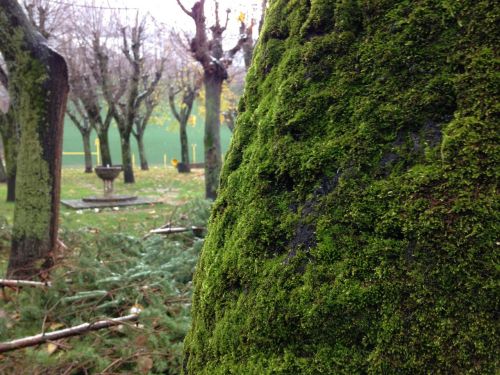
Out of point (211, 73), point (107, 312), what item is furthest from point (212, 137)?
point (107, 312)

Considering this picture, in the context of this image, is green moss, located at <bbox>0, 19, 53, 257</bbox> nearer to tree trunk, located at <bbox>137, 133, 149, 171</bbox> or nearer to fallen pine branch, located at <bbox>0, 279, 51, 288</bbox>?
fallen pine branch, located at <bbox>0, 279, 51, 288</bbox>

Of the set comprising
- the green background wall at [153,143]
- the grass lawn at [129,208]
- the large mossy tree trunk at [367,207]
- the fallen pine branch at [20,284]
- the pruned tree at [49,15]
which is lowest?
the grass lawn at [129,208]

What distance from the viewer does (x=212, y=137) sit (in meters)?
12.5

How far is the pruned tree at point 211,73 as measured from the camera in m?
12.0

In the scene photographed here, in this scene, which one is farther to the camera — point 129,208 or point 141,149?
point 141,149

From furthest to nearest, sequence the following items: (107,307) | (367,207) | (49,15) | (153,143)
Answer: (153,143) → (49,15) → (107,307) → (367,207)

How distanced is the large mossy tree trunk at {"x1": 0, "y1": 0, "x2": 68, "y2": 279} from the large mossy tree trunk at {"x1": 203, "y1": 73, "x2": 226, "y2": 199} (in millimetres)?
6477

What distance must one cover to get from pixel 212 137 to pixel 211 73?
5.76 ft

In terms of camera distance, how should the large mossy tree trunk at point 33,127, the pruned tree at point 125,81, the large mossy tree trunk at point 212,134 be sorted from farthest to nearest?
1. the pruned tree at point 125,81
2. the large mossy tree trunk at point 212,134
3. the large mossy tree trunk at point 33,127

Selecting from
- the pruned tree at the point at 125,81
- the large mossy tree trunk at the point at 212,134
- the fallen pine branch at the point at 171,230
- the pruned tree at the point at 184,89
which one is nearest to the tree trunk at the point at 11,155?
the large mossy tree trunk at the point at 212,134

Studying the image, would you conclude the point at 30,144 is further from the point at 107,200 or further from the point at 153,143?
the point at 153,143

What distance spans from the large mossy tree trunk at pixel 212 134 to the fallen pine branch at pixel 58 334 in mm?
8425

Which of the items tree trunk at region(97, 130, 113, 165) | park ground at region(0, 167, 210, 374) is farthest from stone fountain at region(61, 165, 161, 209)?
park ground at region(0, 167, 210, 374)

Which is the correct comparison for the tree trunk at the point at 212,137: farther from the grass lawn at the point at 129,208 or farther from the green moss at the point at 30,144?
the green moss at the point at 30,144
